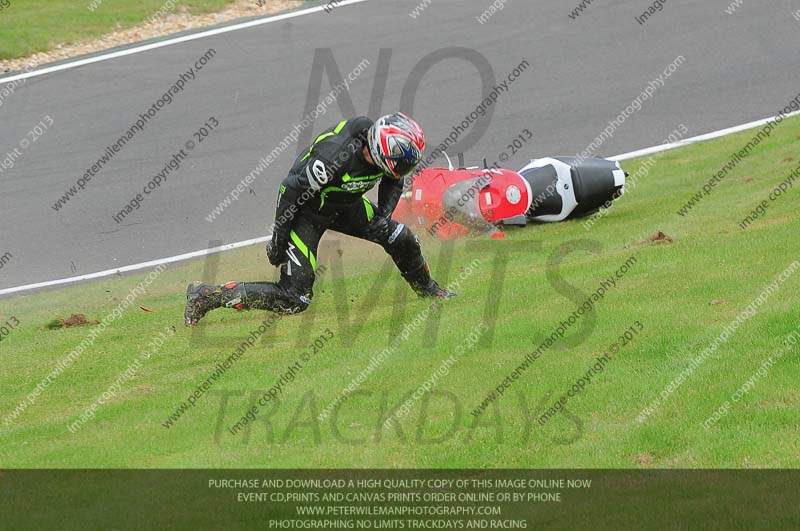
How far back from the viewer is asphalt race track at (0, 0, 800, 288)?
16.4 m

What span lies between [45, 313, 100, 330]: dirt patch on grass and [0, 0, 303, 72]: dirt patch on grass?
30.5ft

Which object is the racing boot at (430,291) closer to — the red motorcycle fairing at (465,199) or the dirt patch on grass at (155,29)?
the red motorcycle fairing at (465,199)

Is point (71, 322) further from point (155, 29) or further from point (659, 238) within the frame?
point (155, 29)

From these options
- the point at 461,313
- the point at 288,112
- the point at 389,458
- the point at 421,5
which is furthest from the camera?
the point at 421,5

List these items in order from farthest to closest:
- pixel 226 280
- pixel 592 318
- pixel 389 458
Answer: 1. pixel 226 280
2. pixel 592 318
3. pixel 389 458

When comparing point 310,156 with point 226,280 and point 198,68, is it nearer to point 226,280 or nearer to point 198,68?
point 226,280

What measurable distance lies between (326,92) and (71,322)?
312 inches

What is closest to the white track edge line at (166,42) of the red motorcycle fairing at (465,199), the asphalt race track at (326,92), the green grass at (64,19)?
the asphalt race track at (326,92)

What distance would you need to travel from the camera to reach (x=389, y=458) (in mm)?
7555

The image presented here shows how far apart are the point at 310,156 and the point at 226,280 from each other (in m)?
4.35

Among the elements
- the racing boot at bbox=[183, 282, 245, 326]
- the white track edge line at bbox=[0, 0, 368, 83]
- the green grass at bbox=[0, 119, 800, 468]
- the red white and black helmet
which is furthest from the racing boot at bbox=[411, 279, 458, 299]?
the white track edge line at bbox=[0, 0, 368, 83]
